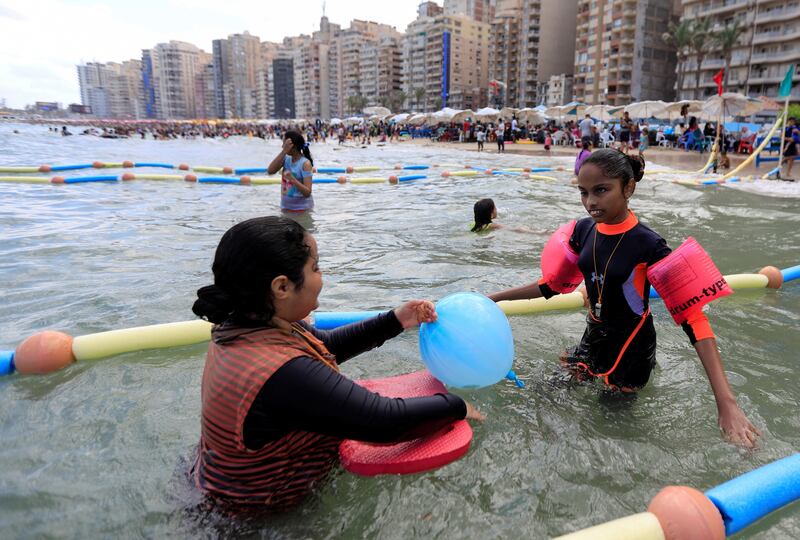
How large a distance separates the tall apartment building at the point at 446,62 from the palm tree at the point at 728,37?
189 feet

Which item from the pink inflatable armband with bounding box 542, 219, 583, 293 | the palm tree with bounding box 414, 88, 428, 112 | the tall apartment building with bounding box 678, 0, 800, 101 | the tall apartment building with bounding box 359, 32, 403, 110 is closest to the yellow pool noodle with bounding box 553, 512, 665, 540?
the pink inflatable armband with bounding box 542, 219, 583, 293

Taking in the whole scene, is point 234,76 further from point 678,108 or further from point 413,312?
point 413,312

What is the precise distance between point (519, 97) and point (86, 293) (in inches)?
4051

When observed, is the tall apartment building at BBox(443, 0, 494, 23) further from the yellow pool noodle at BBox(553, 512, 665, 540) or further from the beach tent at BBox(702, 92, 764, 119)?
the yellow pool noodle at BBox(553, 512, 665, 540)

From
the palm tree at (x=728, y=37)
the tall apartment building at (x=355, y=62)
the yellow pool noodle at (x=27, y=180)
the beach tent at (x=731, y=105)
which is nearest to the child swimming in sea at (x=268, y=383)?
the yellow pool noodle at (x=27, y=180)

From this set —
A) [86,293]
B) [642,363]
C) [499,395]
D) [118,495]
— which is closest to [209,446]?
[118,495]

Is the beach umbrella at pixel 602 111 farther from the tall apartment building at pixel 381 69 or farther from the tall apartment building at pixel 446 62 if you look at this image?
the tall apartment building at pixel 381 69

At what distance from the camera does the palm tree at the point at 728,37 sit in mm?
57688

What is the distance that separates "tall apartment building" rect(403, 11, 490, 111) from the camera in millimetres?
116000

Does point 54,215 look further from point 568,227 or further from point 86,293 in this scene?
point 568,227

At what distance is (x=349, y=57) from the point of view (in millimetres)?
142250

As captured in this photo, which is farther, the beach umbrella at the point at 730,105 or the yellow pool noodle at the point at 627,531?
the beach umbrella at the point at 730,105

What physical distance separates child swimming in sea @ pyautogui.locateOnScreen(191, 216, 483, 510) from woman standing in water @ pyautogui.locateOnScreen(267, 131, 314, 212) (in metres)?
5.75

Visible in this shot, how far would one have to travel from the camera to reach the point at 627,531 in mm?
1807
